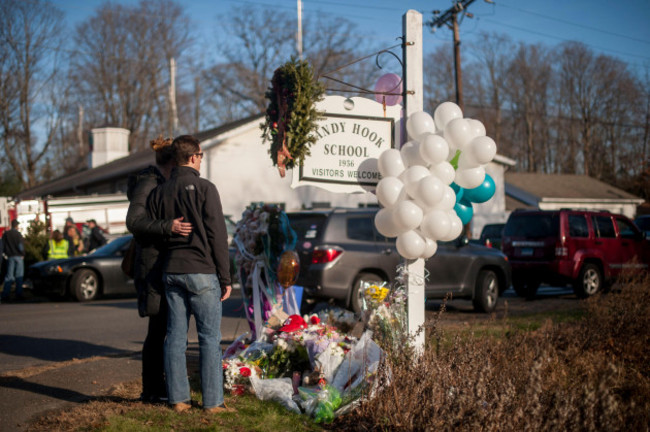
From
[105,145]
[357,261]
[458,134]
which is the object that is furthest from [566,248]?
[105,145]

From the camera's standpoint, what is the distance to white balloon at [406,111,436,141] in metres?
5.54

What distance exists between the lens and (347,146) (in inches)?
233

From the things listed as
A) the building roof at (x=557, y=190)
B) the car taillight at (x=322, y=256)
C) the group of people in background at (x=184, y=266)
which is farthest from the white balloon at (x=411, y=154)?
the building roof at (x=557, y=190)

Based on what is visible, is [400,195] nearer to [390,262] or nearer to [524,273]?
[390,262]

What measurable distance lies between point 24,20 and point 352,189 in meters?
38.7

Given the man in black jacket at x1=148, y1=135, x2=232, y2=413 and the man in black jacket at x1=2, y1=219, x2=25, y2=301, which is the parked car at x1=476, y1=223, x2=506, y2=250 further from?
the man in black jacket at x1=148, y1=135, x2=232, y2=413

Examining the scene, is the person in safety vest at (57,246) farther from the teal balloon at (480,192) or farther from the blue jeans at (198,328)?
the teal balloon at (480,192)

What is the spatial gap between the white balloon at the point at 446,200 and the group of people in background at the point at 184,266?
1776mm

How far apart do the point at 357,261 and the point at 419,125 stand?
5229 mm

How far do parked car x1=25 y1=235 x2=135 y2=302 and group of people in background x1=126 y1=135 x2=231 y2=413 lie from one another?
10100 mm

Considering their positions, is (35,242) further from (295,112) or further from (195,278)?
(195,278)

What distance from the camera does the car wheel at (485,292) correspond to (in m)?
11.9

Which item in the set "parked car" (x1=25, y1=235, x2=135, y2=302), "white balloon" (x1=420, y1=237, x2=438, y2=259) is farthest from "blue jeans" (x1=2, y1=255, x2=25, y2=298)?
"white balloon" (x1=420, y1=237, x2=438, y2=259)

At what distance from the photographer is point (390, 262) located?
1087 centimetres
